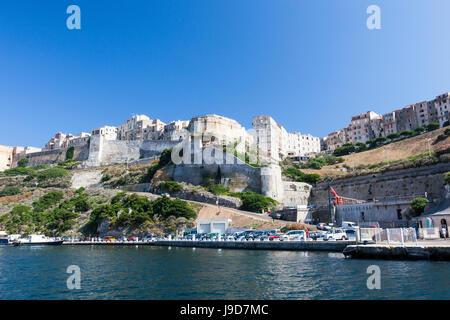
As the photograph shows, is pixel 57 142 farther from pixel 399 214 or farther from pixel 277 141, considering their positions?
pixel 399 214

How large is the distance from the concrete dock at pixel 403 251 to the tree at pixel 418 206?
12.5m

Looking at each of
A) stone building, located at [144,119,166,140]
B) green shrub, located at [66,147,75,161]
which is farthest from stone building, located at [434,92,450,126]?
green shrub, located at [66,147,75,161]

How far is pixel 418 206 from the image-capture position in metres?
29.9

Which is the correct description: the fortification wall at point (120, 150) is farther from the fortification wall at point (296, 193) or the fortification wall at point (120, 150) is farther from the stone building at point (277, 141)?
the fortification wall at point (296, 193)

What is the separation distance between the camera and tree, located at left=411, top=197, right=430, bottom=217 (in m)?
29.7

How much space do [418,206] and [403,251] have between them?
46.7 ft

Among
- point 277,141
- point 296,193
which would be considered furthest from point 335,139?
point 296,193

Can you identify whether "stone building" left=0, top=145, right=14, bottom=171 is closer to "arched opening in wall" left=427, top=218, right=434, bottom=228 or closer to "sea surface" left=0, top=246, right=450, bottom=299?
"sea surface" left=0, top=246, right=450, bottom=299

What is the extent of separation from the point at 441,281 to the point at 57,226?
51.0m

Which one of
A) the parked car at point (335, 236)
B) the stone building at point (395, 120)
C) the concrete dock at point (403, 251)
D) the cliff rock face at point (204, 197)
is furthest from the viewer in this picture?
the stone building at point (395, 120)

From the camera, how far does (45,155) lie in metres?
91.6

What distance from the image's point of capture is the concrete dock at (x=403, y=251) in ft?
55.6

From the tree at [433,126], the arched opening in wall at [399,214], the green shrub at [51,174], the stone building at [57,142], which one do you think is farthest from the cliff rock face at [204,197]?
the stone building at [57,142]
